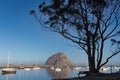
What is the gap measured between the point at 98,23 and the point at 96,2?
2312 millimetres

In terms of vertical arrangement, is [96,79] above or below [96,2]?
below

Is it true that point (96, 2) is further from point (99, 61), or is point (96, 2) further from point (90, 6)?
point (99, 61)

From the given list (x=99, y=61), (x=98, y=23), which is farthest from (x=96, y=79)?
(x=98, y=23)

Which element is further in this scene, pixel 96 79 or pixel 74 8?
pixel 74 8

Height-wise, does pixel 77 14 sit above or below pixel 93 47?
above

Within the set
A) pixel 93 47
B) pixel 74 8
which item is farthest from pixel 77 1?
pixel 93 47

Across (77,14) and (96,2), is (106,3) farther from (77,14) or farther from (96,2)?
(77,14)

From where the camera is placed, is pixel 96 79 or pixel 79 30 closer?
pixel 96 79

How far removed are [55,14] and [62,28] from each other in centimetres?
174

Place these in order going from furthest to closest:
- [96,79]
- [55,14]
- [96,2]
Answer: [55,14] < [96,2] < [96,79]

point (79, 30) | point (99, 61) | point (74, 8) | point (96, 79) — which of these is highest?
point (74, 8)

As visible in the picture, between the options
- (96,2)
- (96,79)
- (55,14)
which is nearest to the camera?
(96,79)

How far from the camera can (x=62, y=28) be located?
29.2 meters

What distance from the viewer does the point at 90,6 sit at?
90.6 feet
